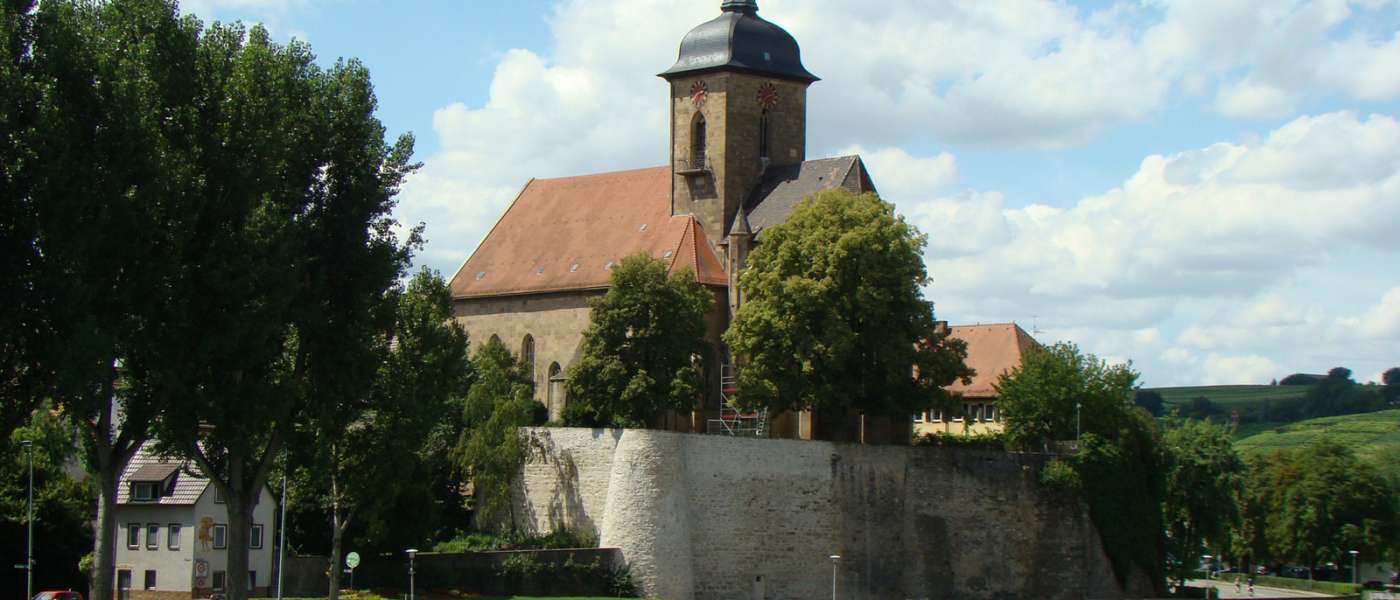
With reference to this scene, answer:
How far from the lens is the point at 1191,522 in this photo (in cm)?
6412

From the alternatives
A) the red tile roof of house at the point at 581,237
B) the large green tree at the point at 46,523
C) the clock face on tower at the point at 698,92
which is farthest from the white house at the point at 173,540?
the clock face on tower at the point at 698,92

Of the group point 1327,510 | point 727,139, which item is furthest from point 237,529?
point 1327,510

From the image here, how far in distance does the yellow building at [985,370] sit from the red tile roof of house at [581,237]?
541 inches

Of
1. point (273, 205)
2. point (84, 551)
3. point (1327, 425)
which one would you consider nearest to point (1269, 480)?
point (84, 551)

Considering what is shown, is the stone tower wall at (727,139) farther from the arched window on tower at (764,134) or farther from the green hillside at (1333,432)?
the green hillside at (1333,432)

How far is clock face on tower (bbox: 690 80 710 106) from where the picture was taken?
209 ft

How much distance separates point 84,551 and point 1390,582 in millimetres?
51179

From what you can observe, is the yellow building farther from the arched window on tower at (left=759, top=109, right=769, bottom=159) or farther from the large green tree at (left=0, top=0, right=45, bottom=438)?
the large green tree at (left=0, top=0, right=45, bottom=438)

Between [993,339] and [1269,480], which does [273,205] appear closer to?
[993,339]

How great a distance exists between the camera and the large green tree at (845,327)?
5334 centimetres

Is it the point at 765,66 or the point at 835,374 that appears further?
the point at 765,66

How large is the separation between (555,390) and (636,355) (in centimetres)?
827

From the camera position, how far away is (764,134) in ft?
211

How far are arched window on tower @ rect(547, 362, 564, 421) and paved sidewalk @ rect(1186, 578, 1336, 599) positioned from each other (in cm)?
2353
